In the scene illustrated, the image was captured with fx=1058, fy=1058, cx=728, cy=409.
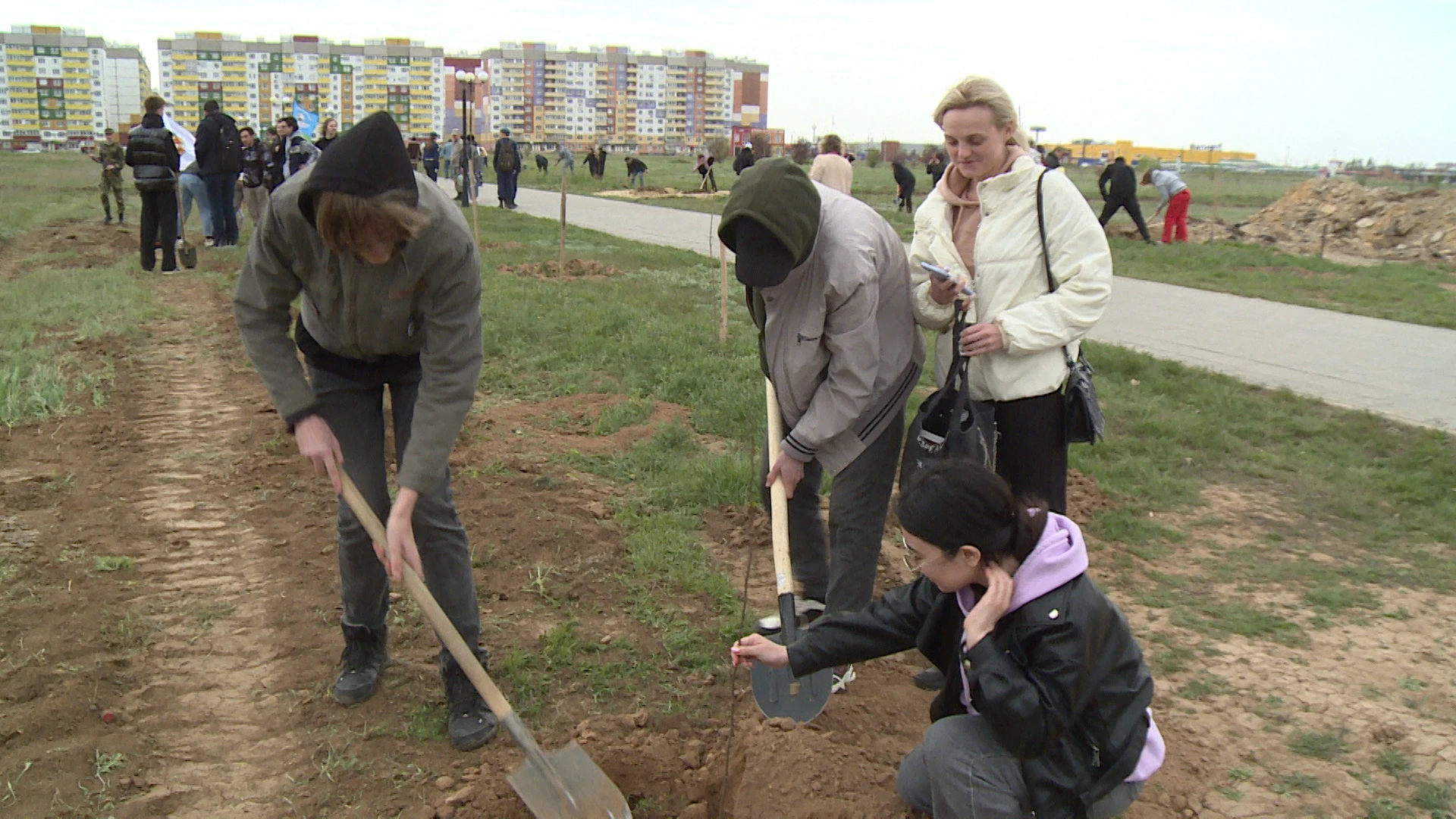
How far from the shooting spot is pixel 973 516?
2184 mm

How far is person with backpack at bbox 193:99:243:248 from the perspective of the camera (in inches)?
466

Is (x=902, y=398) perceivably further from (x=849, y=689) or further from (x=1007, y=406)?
(x=849, y=689)

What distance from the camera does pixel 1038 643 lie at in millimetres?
2158

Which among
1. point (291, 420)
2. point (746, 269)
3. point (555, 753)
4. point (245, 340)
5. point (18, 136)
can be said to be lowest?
point (555, 753)

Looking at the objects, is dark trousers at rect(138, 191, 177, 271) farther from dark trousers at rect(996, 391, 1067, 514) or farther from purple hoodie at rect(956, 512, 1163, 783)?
purple hoodie at rect(956, 512, 1163, 783)

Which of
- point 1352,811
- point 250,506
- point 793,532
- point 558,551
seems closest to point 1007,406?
point 793,532

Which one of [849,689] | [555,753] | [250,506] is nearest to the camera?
[555,753]

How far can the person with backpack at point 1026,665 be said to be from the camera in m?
2.14

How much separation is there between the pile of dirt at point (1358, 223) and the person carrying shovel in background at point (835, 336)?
1693cm

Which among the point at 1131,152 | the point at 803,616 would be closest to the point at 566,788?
the point at 803,616

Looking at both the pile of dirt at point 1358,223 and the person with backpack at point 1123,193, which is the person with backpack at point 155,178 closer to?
the person with backpack at point 1123,193

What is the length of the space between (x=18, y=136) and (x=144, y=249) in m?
89.2

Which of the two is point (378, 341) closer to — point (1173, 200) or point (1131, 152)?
point (1173, 200)

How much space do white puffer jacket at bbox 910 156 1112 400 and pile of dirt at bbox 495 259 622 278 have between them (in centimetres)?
865
